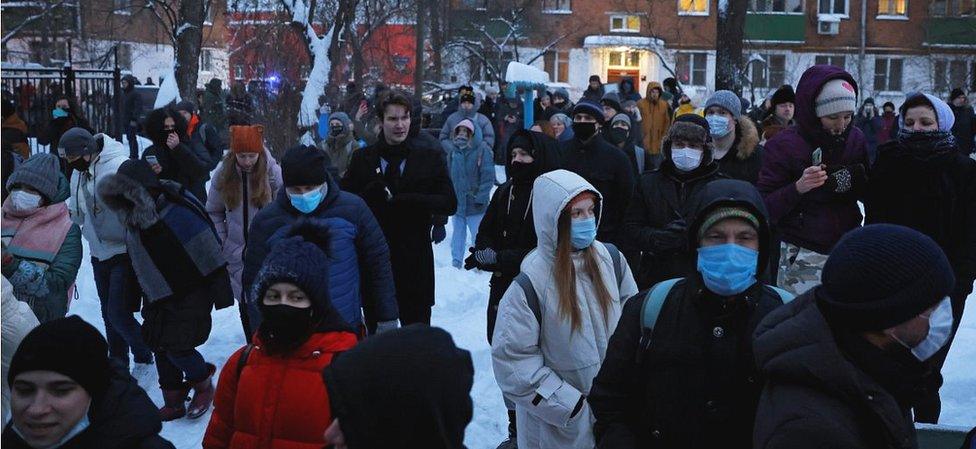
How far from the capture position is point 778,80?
46.2 m

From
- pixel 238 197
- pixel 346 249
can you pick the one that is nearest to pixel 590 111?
pixel 346 249

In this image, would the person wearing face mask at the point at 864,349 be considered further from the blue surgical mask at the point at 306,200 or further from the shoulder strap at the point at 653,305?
the blue surgical mask at the point at 306,200

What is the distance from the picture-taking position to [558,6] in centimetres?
4744

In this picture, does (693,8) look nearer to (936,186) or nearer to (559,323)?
(936,186)

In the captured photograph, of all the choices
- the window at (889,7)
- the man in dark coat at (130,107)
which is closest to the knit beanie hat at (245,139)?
the man in dark coat at (130,107)

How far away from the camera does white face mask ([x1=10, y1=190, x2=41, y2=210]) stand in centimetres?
544

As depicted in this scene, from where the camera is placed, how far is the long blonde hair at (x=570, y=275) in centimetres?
397

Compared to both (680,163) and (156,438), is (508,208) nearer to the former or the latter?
(680,163)

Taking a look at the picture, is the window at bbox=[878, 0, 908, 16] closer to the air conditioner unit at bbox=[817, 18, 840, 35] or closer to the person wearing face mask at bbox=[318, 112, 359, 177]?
the air conditioner unit at bbox=[817, 18, 840, 35]

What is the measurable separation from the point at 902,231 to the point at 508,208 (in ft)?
11.8

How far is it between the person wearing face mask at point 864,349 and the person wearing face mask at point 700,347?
599mm

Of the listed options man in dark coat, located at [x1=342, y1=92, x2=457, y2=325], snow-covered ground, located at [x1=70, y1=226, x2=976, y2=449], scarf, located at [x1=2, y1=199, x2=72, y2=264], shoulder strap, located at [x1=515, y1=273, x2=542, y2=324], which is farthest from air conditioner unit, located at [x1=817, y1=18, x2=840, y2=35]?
shoulder strap, located at [x1=515, y1=273, x2=542, y2=324]

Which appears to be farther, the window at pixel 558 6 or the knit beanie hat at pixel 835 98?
the window at pixel 558 6

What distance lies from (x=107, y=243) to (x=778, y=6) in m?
44.9
